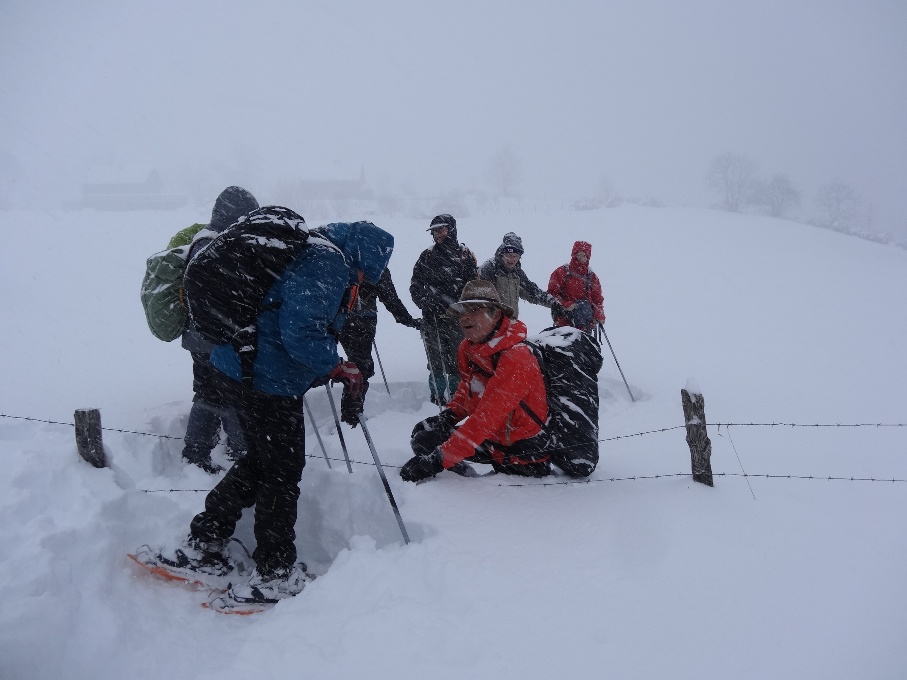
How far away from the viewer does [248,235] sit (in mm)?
2617

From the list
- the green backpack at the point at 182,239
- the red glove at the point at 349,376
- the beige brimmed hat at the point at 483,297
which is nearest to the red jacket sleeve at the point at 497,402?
the beige brimmed hat at the point at 483,297

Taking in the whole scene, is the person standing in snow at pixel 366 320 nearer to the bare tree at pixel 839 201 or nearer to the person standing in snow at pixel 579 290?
the person standing in snow at pixel 579 290

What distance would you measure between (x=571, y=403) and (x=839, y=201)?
227 ft

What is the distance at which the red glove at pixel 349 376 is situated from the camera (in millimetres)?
3202

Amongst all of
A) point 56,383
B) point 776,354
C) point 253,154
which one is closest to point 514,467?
point 56,383

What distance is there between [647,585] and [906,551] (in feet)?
5.85

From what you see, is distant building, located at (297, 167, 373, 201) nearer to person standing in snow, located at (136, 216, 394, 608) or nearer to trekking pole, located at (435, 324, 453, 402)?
trekking pole, located at (435, 324, 453, 402)

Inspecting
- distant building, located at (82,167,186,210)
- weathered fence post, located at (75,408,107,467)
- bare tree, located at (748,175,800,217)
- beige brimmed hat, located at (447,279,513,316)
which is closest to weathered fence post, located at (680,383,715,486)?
beige brimmed hat, located at (447,279,513,316)

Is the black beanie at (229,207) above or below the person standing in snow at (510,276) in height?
above

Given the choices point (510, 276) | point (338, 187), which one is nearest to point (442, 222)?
point (510, 276)

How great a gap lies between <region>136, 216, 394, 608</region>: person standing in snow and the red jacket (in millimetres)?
846

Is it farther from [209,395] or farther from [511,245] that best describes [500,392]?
[511,245]

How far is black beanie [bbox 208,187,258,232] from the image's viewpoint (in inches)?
156

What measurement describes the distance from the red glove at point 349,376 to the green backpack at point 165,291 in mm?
1421
